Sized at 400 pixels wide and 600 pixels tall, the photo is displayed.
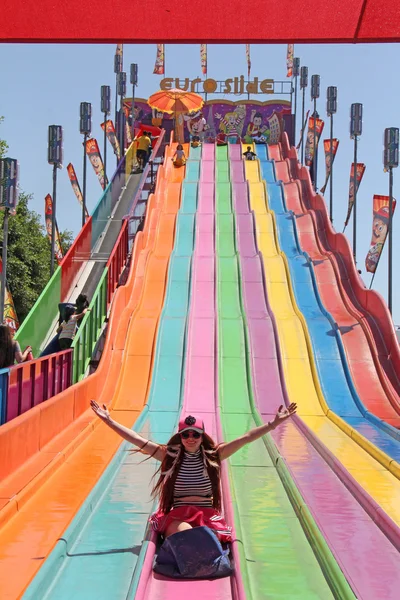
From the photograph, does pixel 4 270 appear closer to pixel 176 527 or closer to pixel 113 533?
pixel 113 533

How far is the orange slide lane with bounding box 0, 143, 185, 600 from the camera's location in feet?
20.0

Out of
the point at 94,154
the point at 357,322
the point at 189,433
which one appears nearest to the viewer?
the point at 189,433

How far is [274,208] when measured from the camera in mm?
24547

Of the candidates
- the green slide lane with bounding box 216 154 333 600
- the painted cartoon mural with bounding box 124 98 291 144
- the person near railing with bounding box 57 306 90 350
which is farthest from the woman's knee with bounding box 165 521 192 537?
the painted cartoon mural with bounding box 124 98 291 144

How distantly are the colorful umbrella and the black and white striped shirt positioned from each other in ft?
101

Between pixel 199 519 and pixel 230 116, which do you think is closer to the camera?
pixel 199 519

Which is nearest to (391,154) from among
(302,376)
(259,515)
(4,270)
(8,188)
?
(302,376)

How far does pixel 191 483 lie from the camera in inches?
224

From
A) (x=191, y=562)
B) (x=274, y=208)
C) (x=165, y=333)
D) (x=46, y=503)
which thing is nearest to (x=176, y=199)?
(x=274, y=208)

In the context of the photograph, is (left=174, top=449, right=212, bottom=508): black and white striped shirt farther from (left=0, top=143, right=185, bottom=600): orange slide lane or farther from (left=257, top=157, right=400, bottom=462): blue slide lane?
(left=257, top=157, right=400, bottom=462): blue slide lane

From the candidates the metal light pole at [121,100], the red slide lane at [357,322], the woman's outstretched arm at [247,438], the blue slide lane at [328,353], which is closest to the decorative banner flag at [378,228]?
the red slide lane at [357,322]

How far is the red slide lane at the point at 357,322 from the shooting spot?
1343 cm

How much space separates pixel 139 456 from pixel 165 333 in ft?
21.2
